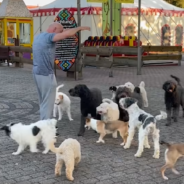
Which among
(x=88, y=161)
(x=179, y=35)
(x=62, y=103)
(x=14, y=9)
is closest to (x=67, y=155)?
(x=88, y=161)

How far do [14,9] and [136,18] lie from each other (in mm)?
→ 8064

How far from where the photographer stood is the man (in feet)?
18.7

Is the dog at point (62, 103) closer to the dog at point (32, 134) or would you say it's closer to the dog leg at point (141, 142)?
the dog at point (32, 134)

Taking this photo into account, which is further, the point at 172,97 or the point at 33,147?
the point at 172,97

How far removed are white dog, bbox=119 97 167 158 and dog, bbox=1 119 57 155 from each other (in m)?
1.25

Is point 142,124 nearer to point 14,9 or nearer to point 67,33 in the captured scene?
point 67,33

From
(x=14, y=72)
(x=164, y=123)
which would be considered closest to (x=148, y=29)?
(x=14, y=72)

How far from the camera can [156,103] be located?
9305 mm

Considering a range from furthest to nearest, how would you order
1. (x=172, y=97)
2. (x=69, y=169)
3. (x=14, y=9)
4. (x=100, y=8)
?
(x=14, y=9) → (x=100, y=8) → (x=172, y=97) → (x=69, y=169)

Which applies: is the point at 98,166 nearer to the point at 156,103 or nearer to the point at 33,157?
the point at 33,157

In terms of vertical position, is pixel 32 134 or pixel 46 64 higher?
pixel 46 64

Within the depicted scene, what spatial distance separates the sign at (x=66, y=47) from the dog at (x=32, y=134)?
7.68 m

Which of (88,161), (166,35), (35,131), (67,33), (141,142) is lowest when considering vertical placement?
(88,161)

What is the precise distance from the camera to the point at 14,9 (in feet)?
74.3
